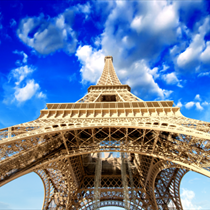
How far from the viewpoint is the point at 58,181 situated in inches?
907

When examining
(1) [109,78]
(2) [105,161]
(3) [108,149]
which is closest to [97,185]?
(2) [105,161]

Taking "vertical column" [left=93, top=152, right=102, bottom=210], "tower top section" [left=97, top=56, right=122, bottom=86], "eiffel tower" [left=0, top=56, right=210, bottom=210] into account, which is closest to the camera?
"eiffel tower" [left=0, top=56, right=210, bottom=210]

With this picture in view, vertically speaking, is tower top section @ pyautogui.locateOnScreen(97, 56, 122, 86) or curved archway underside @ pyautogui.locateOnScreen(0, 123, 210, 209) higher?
tower top section @ pyautogui.locateOnScreen(97, 56, 122, 86)

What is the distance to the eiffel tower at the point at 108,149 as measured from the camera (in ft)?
37.7

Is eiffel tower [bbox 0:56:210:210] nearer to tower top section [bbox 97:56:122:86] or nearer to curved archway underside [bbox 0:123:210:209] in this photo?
curved archway underside [bbox 0:123:210:209]

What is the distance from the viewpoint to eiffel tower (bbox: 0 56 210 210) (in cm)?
1148

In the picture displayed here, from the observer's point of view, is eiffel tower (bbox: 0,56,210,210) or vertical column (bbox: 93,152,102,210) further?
vertical column (bbox: 93,152,102,210)

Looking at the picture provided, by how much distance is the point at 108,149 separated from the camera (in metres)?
14.4

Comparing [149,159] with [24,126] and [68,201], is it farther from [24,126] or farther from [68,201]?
[24,126]

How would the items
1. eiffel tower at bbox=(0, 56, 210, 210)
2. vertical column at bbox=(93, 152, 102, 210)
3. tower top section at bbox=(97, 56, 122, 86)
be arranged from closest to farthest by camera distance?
1. eiffel tower at bbox=(0, 56, 210, 210)
2. vertical column at bbox=(93, 152, 102, 210)
3. tower top section at bbox=(97, 56, 122, 86)

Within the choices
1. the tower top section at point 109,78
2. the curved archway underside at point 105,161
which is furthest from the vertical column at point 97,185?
the tower top section at point 109,78

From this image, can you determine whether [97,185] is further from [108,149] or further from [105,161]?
[108,149]

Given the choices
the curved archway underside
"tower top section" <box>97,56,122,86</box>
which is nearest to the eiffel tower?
the curved archway underside

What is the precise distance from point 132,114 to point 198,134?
7066 mm
